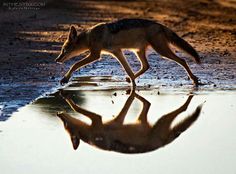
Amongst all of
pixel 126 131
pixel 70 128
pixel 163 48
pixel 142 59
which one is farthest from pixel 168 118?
pixel 142 59

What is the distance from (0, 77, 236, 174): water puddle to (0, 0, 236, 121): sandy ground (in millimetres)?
567

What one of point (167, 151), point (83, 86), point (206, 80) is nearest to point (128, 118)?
point (167, 151)

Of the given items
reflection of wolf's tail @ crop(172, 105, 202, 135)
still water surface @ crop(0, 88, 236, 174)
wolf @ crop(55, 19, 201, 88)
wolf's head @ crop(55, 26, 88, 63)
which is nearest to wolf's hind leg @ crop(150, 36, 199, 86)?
wolf @ crop(55, 19, 201, 88)

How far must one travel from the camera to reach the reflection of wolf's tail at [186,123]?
762 cm

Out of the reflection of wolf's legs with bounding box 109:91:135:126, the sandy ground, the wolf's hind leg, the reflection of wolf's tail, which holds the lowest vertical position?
the sandy ground

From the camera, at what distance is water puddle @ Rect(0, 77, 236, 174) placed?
6227 mm

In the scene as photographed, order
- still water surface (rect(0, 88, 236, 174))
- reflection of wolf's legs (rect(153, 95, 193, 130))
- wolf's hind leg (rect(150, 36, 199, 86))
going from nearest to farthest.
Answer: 1. still water surface (rect(0, 88, 236, 174))
2. reflection of wolf's legs (rect(153, 95, 193, 130))
3. wolf's hind leg (rect(150, 36, 199, 86))

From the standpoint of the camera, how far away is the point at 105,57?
14.2 meters

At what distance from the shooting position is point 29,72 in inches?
468

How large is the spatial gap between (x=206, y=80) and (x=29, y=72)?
2.88m

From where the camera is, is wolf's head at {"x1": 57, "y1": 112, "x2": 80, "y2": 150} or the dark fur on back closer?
wolf's head at {"x1": 57, "y1": 112, "x2": 80, "y2": 150}

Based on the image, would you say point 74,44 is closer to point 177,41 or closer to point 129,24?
point 129,24

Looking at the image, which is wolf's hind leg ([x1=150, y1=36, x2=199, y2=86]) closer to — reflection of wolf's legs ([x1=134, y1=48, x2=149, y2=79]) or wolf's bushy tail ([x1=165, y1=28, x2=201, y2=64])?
wolf's bushy tail ([x1=165, y1=28, x2=201, y2=64])

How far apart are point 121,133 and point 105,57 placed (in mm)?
6808
